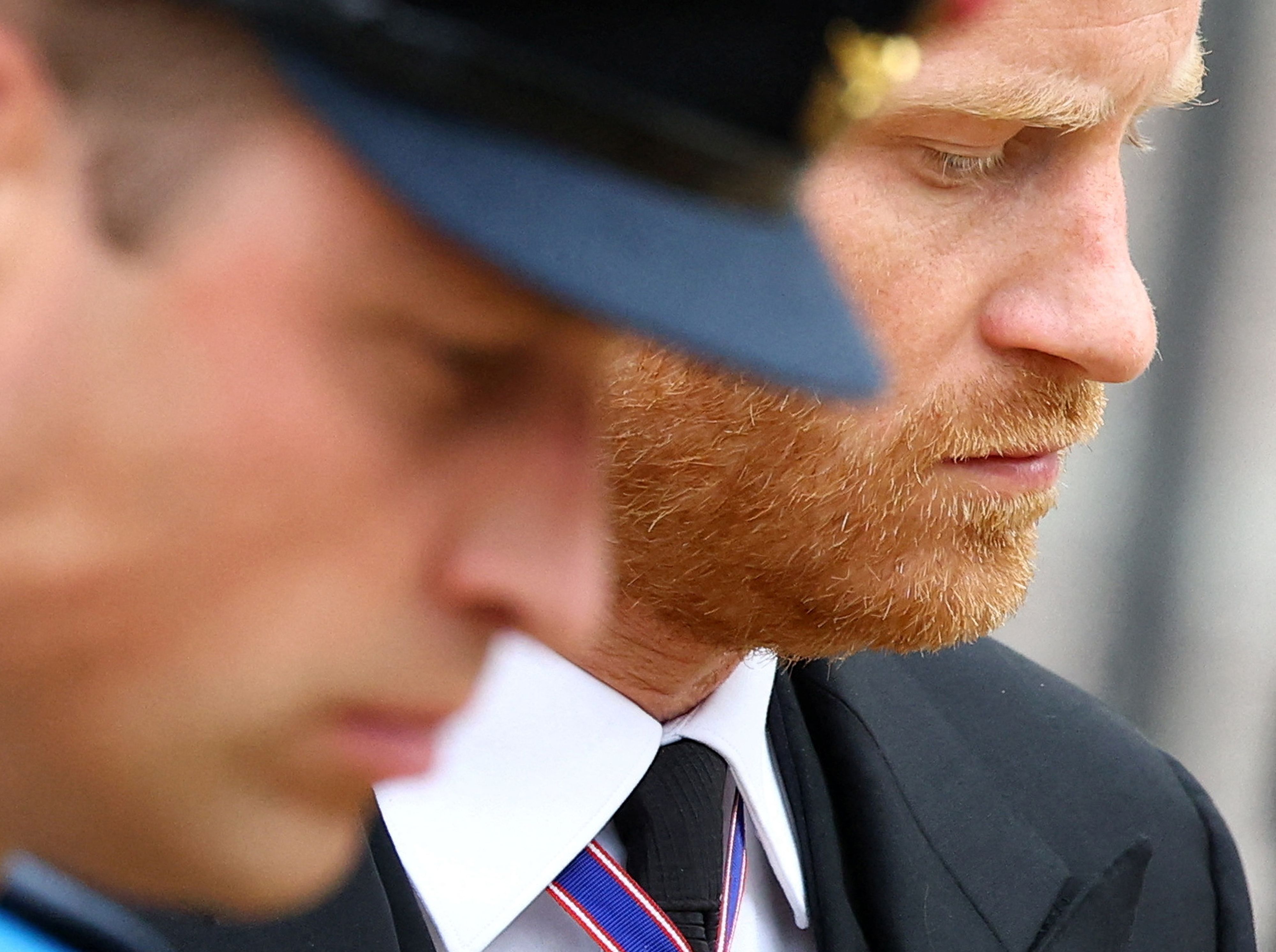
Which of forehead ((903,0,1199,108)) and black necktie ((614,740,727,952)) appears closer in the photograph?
forehead ((903,0,1199,108))

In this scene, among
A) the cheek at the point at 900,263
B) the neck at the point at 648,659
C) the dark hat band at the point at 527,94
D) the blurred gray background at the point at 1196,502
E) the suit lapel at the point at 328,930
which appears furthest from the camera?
the blurred gray background at the point at 1196,502

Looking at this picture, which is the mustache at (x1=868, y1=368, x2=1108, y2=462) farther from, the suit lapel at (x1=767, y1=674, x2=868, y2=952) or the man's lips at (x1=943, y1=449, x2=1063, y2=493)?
the suit lapel at (x1=767, y1=674, x2=868, y2=952)

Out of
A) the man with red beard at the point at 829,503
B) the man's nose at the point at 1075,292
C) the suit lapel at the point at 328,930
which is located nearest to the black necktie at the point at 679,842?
the man with red beard at the point at 829,503

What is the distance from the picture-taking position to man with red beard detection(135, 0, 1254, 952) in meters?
1.50

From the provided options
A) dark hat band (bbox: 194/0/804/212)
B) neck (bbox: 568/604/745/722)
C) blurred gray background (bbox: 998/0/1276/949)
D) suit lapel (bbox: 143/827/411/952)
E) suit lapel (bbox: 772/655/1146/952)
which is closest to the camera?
dark hat band (bbox: 194/0/804/212)

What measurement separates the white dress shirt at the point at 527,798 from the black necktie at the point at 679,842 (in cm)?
2

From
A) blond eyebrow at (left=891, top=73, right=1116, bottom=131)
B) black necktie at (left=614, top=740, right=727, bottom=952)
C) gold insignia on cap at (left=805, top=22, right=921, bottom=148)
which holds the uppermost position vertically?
blond eyebrow at (left=891, top=73, right=1116, bottom=131)

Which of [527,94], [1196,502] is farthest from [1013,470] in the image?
[1196,502]

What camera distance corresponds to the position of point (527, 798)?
1535 millimetres

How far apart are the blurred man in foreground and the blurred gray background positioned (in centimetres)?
433

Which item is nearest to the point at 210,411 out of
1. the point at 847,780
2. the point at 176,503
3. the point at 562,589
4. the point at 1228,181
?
the point at 176,503

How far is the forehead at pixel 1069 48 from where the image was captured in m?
1.46

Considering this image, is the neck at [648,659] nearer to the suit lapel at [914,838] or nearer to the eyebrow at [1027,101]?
the suit lapel at [914,838]

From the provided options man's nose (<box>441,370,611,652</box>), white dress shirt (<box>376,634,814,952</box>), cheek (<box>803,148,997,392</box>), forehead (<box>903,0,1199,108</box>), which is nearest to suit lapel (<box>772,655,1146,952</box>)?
white dress shirt (<box>376,634,814,952</box>)
